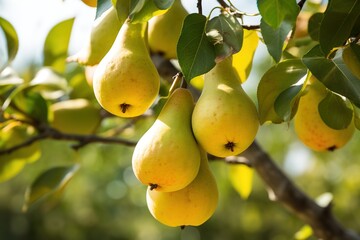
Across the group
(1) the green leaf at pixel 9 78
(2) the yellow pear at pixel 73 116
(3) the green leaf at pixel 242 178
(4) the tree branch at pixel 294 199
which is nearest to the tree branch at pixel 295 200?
(4) the tree branch at pixel 294 199

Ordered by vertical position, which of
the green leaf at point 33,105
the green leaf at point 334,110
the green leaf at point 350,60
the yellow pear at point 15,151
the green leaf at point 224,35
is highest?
the green leaf at point 224,35

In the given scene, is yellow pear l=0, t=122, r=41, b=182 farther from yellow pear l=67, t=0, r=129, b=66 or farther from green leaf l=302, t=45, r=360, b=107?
green leaf l=302, t=45, r=360, b=107

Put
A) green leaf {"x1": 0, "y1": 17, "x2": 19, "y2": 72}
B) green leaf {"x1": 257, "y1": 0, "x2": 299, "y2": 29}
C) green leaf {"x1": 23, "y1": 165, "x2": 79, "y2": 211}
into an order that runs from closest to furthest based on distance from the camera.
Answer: green leaf {"x1": 257, "y1": 0, "x2": 299, "y2": 29}
green leaf {"x1": 0, "y1": 17, "x2": 19, "y2": 72}
green leaf {"x1": 23, "y1": 165, "x2": 79, "y2": 211}

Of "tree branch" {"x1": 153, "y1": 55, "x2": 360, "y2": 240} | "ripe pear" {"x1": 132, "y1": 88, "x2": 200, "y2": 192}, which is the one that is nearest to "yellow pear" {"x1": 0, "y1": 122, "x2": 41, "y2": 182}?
"tree branch" {"x1": 153, "y1": 55, "x2": 360, "y2": 240}

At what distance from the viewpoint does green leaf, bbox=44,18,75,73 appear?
1.12m

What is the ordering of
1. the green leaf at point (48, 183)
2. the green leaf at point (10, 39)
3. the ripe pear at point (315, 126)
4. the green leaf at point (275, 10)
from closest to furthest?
the green leaf at point (275, 10), the ripe pear at point (315, 126), the green leaf at point (10, 39), the green leaf at point (48, 183)

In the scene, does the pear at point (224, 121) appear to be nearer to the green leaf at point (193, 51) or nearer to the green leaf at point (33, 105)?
the green leaf at point (193, 51)

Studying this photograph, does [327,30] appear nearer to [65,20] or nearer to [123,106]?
[123,106]

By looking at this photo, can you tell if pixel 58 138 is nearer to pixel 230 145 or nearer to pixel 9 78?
pixel 9 78

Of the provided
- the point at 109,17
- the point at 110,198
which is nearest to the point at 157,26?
the point at 109,17

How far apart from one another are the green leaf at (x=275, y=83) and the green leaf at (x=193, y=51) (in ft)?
0.24

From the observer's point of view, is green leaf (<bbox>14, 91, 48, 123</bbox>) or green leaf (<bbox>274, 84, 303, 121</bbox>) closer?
green leaf (<bbox>274, 84, 303, 121</bbox>)

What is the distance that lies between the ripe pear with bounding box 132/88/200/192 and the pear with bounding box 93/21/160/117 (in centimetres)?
3

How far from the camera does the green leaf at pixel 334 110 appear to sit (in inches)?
25.8
